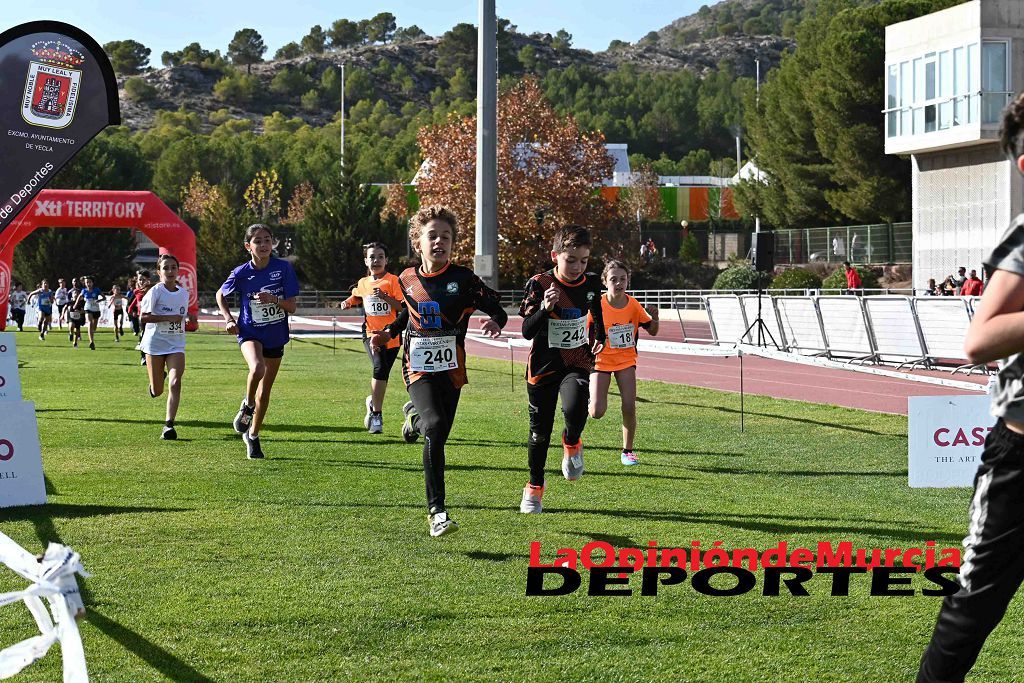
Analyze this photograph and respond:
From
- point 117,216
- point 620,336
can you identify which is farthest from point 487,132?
point 117,216

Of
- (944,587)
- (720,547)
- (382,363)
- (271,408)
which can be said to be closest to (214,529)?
(720,547)

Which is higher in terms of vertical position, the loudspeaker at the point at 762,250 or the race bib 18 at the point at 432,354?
the loudspeaker at the point at 762,250

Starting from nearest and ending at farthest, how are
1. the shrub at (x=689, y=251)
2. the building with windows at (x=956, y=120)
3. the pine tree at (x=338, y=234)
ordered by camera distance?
1. the building with windows at (x=956, y=120)
2. the pine tree at (x=338, y=234)
3. the shrub at (x=689, y=251)

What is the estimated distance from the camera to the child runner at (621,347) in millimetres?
11484

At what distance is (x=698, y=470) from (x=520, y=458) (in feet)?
5.72

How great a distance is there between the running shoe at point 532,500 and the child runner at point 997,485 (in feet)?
16.5

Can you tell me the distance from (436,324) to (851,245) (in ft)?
177

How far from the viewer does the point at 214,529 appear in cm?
844

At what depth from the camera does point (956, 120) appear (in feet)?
142

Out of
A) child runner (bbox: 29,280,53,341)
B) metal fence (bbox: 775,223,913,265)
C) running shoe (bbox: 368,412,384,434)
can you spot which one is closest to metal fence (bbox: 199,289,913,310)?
child runner (bbox: 29,280,53,341)

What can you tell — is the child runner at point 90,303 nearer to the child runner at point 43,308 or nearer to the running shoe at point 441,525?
the child runner at point 43,308

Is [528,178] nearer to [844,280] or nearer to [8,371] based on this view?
[844,280]

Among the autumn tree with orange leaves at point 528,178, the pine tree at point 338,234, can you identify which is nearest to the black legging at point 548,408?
the autumn tree with orange leaves at point 528,178

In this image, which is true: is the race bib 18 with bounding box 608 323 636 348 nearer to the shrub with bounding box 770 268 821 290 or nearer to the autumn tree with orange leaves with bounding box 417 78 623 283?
the shrub with bounding box 770 268 821 290
